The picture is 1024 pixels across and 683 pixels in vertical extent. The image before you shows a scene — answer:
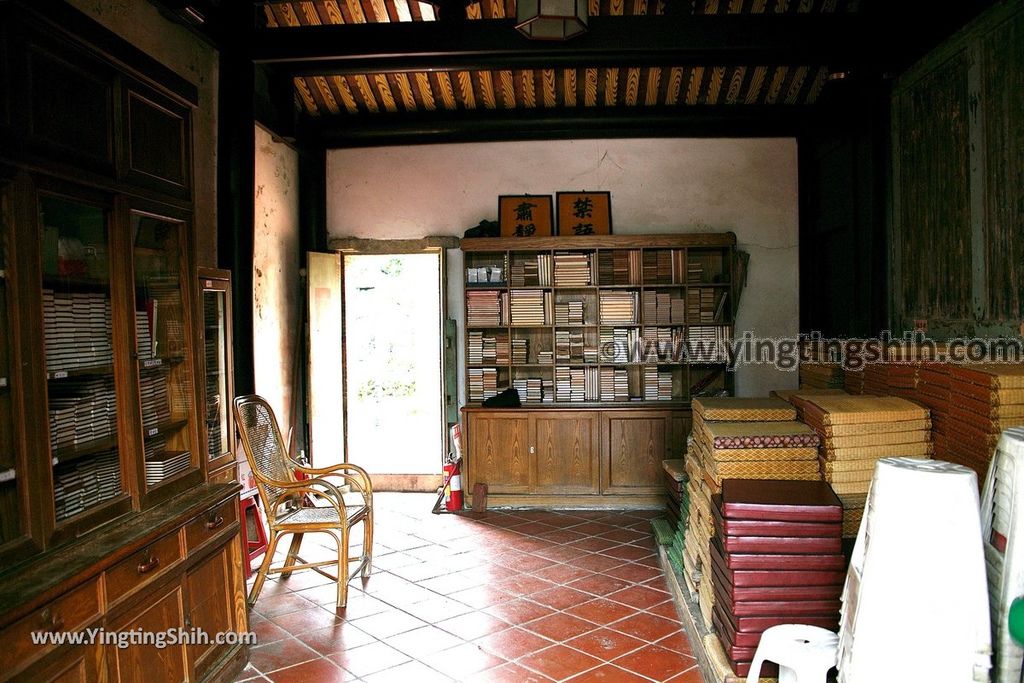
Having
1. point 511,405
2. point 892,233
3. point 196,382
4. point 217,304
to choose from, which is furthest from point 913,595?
point 511,405

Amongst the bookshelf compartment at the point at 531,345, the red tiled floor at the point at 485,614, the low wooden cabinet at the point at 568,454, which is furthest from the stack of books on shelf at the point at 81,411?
the bookshelf compartment at the point at 531,345

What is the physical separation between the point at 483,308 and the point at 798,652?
16.4 feet

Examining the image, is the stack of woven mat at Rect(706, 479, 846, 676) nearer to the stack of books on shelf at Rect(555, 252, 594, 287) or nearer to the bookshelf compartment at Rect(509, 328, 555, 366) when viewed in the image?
the stack of books on shelf at Rect(555, 252, 594, 287)

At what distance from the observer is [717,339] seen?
7.09 metres

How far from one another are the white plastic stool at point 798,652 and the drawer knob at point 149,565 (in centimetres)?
242

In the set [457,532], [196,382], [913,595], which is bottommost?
[457,532]

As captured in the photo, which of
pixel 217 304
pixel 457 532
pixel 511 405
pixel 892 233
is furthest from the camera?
pixel 511 405

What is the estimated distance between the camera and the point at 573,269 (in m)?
7.06

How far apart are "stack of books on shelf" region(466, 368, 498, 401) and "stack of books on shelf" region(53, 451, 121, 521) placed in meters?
4.42

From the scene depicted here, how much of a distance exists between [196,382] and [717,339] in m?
5.10

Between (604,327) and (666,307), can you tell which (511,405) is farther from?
(666,307)

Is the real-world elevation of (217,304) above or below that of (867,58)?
below

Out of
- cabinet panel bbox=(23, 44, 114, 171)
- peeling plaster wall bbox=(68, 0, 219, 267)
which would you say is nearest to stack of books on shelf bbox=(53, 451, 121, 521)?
cabinet panel bbox=(23, 44, 114, 171)

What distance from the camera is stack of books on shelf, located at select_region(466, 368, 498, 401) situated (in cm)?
714
